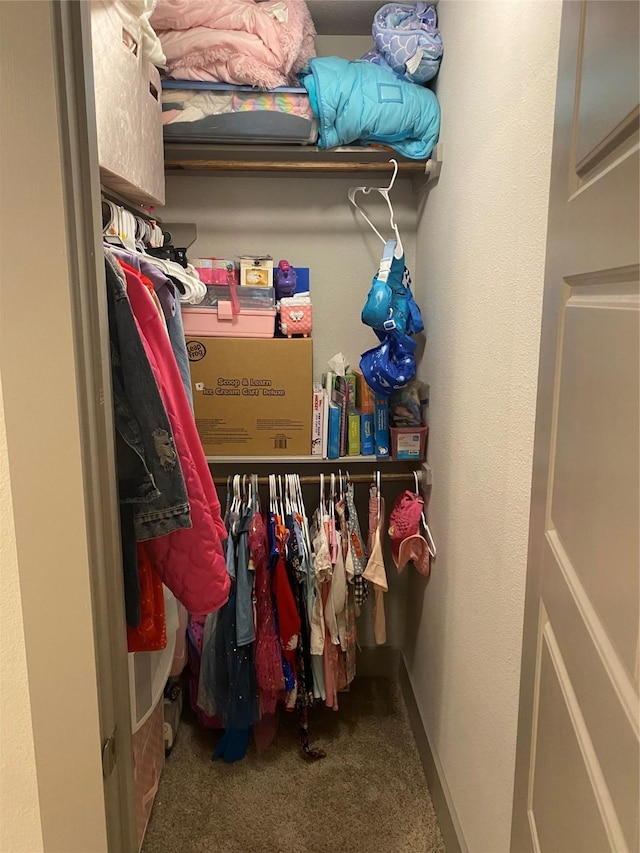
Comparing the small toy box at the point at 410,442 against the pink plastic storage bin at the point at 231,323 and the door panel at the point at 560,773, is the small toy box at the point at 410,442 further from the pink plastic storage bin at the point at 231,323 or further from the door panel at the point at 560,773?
the door panel at the point at 560,773

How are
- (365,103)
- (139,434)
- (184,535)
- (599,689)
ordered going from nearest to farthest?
1. (599,689)
2. (139,434)
3. (184,535)
4. (365,103)

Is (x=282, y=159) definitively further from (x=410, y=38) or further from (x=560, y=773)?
(x=560, y=773)

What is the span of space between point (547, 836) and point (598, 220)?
84 centimetres

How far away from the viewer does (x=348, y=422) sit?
219 centimetres

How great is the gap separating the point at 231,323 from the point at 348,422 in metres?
0.53

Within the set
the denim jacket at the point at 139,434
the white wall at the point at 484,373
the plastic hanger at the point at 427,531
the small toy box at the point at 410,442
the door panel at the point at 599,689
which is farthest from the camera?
the small toy box at the point at 410,442

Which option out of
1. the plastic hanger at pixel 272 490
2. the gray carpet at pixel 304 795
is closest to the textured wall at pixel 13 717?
the gray carpet at pixel 304 795

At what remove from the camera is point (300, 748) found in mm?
2156

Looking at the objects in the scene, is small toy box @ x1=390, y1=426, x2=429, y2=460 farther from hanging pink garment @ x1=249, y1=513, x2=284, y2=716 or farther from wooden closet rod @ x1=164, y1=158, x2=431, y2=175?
wooden closet rod @ x1=164, y1=158, x2=431, y2=175

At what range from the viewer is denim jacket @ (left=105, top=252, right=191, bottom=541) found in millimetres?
1059

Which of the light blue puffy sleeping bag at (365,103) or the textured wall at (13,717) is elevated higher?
the light blue puffy sleeping bag at (365,103)

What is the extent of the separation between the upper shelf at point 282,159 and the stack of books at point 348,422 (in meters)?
0.70

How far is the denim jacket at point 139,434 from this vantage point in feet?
3.47

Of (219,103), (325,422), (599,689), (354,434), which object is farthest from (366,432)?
(599,689)
